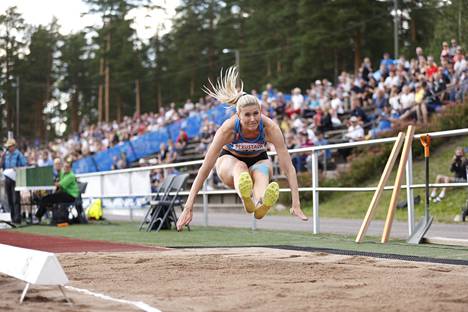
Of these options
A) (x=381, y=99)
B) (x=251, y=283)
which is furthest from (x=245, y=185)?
(x=381, y=99)

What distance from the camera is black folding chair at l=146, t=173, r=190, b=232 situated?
1564cm

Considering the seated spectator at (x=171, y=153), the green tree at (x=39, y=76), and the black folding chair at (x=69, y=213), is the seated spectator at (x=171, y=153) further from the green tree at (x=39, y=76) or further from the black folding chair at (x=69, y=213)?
the green tree at (x=39, y=76)

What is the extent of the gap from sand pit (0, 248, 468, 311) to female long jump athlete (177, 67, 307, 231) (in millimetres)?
655

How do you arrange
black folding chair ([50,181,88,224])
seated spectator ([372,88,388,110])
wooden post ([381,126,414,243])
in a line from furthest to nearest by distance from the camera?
seated spectator ([372,88,388,110]), black folding chair ([50,181,88,224]), wooden post ([381,126,414,243])

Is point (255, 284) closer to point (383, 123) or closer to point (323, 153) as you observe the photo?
point (383, 123)

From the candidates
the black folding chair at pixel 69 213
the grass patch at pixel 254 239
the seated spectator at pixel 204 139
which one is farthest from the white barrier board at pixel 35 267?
the seated spectator at pixel 204 139

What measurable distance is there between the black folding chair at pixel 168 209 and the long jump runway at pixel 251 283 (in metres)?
6.03

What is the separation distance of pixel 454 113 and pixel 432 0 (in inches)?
929

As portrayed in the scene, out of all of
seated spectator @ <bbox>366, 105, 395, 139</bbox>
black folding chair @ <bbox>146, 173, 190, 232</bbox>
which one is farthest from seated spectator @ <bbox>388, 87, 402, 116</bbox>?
black folding chair @ <bbox>146, 173, 190, 232</bbox>

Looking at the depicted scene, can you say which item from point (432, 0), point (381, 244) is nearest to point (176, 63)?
point (432, 0)

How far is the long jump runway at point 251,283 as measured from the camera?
542cm

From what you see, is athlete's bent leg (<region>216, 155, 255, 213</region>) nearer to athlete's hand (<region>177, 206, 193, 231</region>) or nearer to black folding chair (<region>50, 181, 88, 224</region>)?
athlete's hand (<region>177, 206, 193, 231</region>)

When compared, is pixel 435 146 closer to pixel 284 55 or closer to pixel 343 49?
pixel 343 49

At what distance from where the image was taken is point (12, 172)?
62.8 feet
